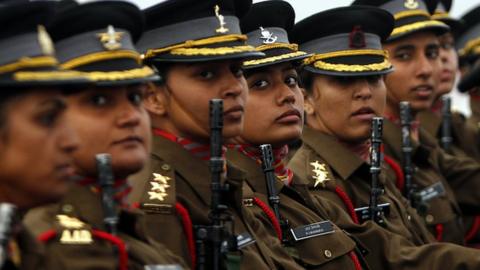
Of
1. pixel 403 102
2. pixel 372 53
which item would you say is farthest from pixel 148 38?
pixel 403 102

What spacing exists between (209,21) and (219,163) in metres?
0.95

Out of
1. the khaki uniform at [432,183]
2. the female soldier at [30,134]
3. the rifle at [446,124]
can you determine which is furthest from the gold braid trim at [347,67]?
the female soldier at [30,134]

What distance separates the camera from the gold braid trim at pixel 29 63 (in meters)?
6.11

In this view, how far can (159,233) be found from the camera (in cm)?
740

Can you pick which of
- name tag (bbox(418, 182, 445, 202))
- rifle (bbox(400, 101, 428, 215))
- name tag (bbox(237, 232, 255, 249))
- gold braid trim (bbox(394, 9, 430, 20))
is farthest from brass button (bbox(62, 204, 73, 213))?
gold braid trim (bbox(394, 9, 430, 20))

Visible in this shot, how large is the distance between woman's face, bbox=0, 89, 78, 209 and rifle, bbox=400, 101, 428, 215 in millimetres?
5657

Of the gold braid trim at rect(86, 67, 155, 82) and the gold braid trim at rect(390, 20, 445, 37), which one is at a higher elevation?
the gold braid trim at rect(390, 20, 445, 37)

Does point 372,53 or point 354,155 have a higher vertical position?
point 372,53

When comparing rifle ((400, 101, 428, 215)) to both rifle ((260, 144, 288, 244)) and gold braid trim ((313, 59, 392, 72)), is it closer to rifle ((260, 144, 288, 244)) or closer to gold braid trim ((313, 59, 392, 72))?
gold braid trim ((313, 59, 392, 72))

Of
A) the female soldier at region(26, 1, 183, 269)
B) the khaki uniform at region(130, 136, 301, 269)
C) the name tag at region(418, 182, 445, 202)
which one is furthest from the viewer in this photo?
the name tag at region(418, 182, 445, 202)

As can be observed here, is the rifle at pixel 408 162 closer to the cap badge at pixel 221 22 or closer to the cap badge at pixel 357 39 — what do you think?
the cap badge at pixel 357 39

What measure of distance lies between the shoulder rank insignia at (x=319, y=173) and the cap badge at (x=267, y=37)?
1048mm

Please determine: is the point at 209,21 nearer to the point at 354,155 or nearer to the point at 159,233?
the point at 159,233

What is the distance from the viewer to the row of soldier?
6.19m
